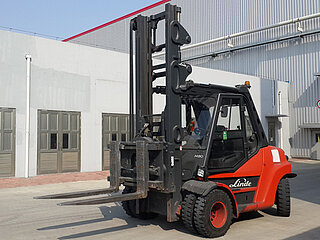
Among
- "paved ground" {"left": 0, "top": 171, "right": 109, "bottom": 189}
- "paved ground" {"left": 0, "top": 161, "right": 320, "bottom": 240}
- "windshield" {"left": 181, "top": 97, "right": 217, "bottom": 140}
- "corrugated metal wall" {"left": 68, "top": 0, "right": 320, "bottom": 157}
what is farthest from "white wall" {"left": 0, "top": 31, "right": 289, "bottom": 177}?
"corrugated metal wall" {"left": 68, "top": 0, "right": 320, "bottom": 157}

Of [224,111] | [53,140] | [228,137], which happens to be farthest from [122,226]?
[53,140]

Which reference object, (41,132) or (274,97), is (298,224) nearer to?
(41,132)

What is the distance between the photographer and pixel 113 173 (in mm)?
6281

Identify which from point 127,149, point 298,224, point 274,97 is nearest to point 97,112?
point 127,149

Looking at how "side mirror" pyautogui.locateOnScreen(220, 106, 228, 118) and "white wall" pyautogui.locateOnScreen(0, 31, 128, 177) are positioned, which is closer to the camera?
"side mirror" pyautogui.locateOnScreen(220, 106, 228, 118)

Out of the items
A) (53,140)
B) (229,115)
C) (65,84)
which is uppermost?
(65,84)

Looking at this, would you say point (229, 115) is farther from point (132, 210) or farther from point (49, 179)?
→ point (49, 179)

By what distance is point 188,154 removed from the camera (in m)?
5.98

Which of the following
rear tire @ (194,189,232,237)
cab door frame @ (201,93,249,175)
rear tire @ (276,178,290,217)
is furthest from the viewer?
rear tire @ (276,178,290,217)

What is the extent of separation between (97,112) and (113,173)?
1019 centimetres

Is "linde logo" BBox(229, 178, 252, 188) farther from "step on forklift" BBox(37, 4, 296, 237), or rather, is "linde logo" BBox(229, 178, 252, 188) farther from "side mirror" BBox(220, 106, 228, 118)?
"side mirror" BBox(220, 106, 228, 118)

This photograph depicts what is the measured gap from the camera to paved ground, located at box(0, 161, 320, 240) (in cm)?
586

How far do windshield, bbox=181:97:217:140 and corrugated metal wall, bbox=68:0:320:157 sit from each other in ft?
66.6

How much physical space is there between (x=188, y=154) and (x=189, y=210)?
0.92 m
